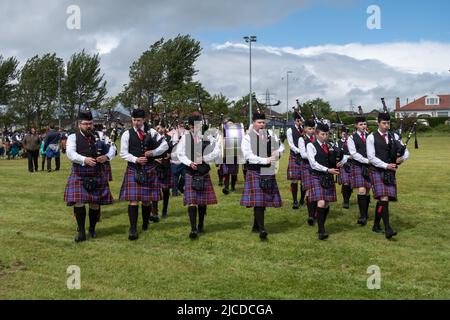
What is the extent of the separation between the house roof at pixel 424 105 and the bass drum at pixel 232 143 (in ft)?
269

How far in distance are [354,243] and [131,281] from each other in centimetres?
325

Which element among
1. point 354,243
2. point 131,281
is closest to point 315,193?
point 354,243

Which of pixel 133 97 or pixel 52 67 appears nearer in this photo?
pixel 133 97

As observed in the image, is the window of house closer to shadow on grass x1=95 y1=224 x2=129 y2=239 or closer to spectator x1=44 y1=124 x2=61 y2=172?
→ spectator x1=44 y1=124 x2=61 y2=172

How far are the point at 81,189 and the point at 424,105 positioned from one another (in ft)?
293

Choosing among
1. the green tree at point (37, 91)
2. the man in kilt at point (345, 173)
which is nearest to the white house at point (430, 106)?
the green tree at point (37, 91)

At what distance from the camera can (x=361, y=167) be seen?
8625 mm

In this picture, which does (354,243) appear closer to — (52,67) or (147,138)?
(147,138)

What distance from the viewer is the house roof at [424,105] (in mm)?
86500

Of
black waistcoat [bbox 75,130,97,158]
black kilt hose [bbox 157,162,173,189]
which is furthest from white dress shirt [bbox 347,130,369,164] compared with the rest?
black waistcoat [bbox 75,130,97,158]

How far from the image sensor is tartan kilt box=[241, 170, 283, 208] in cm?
723

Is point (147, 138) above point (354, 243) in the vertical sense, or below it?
above

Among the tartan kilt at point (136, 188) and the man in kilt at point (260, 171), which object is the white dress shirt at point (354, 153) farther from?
the tartan kilt at point (136, 188)

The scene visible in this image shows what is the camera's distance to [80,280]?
5.31 m
